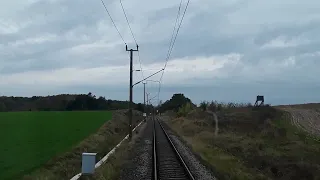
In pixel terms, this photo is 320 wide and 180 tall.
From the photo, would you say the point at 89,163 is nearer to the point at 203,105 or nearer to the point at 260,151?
the point at 260,151

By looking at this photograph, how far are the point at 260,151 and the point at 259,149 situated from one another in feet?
6.06

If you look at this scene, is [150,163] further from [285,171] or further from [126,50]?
[126,50]

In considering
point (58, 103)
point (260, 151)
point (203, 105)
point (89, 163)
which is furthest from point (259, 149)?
point (58, 103)

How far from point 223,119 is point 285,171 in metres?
44.0

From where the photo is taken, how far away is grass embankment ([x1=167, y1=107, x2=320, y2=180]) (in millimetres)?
21703

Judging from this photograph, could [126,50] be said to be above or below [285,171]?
above

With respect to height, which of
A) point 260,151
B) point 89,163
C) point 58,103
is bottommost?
point 260,151

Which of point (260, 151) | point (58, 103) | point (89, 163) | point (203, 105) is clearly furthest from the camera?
point (58, 103)

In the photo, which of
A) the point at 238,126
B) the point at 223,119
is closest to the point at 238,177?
the point at 238,126

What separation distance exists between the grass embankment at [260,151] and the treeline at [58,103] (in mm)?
100499

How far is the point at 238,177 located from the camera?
56.7ft

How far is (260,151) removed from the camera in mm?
31531

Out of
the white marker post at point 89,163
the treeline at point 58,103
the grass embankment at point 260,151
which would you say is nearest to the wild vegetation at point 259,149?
the grass embankment at point 260,151

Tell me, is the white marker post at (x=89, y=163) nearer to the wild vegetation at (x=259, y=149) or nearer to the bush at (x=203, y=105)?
the wild vegetation at (x=259, y=149)
